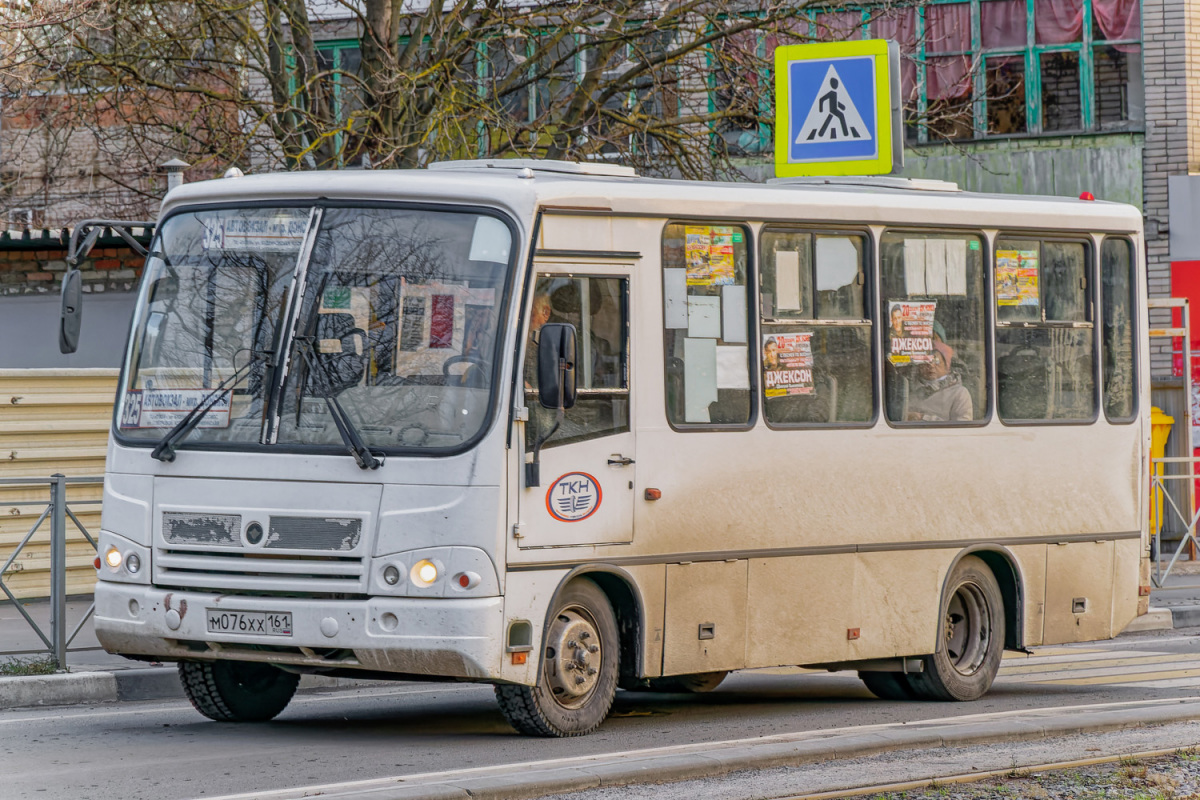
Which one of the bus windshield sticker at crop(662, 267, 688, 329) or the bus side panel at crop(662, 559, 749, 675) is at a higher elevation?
the bus windshield sticker at crop(662, 267, 688, 329)

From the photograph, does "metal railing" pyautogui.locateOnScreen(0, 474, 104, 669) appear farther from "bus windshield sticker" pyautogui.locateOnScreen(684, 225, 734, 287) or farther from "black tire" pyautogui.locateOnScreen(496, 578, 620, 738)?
"bus windshield sticker" pyautogui.locateOnScreen(684, 225, 734, 287)

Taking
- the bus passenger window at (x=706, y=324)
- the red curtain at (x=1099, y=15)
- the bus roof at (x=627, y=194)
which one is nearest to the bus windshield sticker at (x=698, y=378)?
the bus passenger window at (x=706, y=324)

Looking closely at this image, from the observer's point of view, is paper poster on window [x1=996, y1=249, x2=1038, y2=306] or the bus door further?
paper poster on window [x1=996, y1=249, x2=1038, y2=306]

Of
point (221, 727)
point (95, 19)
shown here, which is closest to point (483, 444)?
point (221, 727)

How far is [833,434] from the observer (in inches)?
419

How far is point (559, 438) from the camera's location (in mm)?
9242

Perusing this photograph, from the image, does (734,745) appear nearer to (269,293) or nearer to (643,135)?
(269,293)

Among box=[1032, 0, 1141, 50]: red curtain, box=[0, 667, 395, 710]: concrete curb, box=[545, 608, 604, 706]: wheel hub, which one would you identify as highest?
→ box=[1032, 0, 1141, 50]: red curtain

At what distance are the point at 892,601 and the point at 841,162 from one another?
17.9ft

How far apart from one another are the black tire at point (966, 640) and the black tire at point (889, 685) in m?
0.06

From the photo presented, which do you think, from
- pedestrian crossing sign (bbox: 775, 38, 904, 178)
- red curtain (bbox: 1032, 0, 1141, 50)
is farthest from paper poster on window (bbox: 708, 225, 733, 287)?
red curtain (bbox: 1032, 0, 1141, 50)

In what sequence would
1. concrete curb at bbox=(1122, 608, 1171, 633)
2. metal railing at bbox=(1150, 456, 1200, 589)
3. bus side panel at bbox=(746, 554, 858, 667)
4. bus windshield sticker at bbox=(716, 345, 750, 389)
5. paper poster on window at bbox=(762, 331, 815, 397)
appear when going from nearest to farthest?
1. bus windshield sticker at bbox=(716, 345, 750, 389)
2. bus side panel at bbox=(746, 554, 858, 667)
3. paper poster on window at bbox=(762, 331, 815, 397)
4. concrete curb at bbox=(1122, 608, 1171, 633)
5. metal railing at bbox=(1150, 456, 1200, 589)

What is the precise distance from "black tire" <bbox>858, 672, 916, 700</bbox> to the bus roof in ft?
8.79

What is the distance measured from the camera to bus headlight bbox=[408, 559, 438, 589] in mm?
8734
